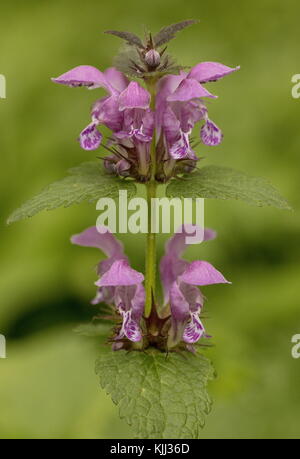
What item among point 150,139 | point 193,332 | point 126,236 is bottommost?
point 193,332

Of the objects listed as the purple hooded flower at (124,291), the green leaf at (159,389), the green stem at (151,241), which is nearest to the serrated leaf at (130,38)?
the green stem at (151,241)

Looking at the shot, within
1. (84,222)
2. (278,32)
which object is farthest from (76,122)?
(278,32)

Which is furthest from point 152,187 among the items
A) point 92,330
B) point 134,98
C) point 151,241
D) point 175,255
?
point 92,330

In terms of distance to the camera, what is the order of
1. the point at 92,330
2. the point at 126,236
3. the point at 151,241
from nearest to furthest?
the point at 151,241 → the point at 92,330 → the point at 126,236

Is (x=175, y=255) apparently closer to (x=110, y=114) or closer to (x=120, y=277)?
(x=120, y=277)

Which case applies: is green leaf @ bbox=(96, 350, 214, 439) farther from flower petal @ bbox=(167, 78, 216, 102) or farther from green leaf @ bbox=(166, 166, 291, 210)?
flower petal @ bbox=(167, 78, 216, 102)

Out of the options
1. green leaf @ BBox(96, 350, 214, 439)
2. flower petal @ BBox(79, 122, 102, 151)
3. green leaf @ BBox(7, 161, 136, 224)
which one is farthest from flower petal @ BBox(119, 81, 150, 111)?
green leaf @ BBox(96, 350, 214, 439)

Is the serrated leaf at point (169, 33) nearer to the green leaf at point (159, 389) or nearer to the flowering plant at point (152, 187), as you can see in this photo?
the flowering plant at point (152, 187)
